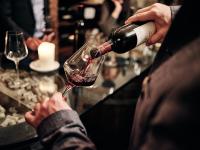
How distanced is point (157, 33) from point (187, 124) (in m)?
0.78

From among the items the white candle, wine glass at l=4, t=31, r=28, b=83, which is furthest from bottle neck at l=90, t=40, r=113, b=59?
the white candle

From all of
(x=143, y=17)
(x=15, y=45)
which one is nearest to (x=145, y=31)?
(x=143, y=17)

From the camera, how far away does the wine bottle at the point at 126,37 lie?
1.38 meters

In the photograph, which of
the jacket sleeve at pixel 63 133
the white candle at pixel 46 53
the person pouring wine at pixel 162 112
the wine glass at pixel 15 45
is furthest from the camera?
the white candle at pixel 46 53

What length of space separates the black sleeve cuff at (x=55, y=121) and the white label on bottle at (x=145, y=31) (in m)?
0.52

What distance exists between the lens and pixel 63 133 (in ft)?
3.45

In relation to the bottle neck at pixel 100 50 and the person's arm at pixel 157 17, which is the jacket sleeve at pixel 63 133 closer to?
the bottle neck at pixel 100 50

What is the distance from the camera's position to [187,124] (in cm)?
76

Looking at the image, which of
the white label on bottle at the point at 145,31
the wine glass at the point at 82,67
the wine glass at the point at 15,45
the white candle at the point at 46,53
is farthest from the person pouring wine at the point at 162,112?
the white candle at the point at 46,53

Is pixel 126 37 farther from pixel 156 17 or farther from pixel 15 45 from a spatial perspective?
pixel 15 45

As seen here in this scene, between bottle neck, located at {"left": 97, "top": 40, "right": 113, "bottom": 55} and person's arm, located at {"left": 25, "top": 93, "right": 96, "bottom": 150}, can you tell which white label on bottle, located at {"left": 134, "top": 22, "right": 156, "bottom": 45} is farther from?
person's arm, located at {"left": 25, "top": 93, "right": 96, "bottom": 150}

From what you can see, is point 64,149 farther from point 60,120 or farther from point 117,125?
point 117,125

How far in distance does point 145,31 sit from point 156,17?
0.30ft

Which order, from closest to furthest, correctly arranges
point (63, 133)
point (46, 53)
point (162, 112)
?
point (162, 112)
point (63, 133)
point (46, 53)
